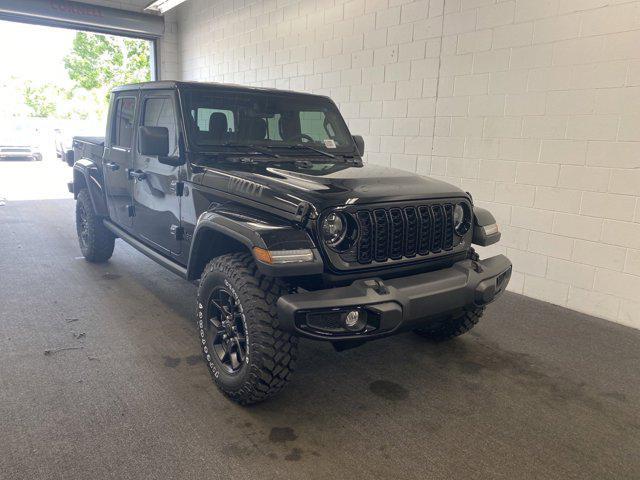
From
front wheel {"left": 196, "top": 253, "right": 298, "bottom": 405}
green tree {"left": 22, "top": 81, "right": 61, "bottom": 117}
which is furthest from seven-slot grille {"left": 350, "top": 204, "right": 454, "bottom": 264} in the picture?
green tree {"left": 22, "top": 81, "right": 61, "bottom": 117}

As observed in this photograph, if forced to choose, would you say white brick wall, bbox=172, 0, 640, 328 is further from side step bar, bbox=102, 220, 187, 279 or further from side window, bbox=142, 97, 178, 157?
side step bar, bbox=102, 220, 187, 279

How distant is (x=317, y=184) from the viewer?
2553 mm

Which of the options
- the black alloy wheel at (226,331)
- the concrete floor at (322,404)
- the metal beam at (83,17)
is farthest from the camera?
the metal beam at (83,17)

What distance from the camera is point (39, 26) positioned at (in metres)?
9.68

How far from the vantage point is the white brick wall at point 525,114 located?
395 centimetres

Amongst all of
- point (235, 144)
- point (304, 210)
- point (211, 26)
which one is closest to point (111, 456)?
point (304, 210)

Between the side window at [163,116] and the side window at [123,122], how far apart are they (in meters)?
0.29

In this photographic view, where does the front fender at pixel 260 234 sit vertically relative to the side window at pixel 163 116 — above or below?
below

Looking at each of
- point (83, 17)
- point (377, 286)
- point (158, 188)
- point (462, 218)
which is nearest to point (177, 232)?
point (158, 188)

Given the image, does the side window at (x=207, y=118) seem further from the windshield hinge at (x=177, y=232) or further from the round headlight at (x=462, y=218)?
the round headlight at (x=462, y=218)

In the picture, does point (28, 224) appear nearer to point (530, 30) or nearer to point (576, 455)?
point (530, 30)

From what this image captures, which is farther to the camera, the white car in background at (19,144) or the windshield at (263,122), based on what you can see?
the white car in background at (19,144)

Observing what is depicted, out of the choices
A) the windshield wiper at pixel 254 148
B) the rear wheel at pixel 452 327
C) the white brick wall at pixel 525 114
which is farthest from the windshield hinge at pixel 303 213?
the white brick wall at pixel 525 114

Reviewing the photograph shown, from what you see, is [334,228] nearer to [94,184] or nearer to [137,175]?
[137,175]
